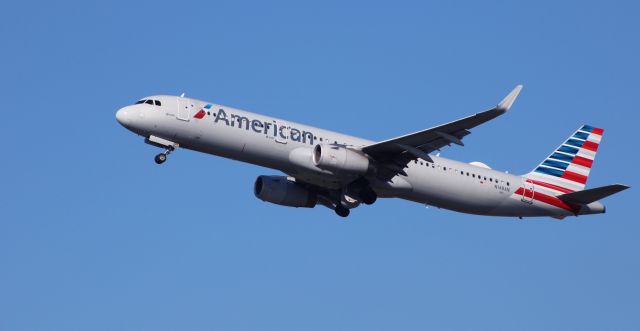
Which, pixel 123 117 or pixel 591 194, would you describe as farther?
pixel 591 194

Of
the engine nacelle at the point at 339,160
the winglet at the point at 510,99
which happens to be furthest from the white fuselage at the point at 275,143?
the winglet at the point at 510,99

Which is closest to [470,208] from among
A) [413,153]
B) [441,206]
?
[441,206]

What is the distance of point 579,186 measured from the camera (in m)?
58.7

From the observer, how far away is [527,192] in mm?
56500

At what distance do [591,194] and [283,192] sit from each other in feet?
50.3

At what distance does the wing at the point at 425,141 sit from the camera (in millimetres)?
46625

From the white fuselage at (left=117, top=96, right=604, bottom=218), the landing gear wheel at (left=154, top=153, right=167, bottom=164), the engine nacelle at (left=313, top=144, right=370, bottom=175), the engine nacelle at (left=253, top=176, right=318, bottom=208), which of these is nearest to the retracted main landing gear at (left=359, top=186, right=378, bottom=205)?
the white fuselage at (left=117, top=96, right=604, bottom=218)

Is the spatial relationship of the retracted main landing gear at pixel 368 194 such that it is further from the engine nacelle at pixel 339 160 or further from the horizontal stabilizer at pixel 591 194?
the horizontal stabilizer at pixel 591 194

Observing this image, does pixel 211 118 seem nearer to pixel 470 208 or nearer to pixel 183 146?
pixel 183 146

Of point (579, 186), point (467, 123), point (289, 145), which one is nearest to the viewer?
point (467, 123)

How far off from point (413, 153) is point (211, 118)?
→ 370 inches

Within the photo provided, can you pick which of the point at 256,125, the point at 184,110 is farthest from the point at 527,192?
the point at 184,110

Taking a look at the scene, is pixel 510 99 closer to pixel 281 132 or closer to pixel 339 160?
pixel 339 160

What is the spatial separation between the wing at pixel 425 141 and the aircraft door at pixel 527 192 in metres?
6.93
